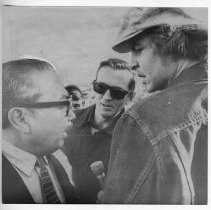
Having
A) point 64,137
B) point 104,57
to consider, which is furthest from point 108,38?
point 64,137

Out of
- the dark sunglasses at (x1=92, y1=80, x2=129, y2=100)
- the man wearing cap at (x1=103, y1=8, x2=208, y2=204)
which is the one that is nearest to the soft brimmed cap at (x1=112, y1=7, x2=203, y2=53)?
the man wearing cap at (x1=103, y1=8, x2=208, y2=204)

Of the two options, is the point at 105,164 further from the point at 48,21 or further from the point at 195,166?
the point at 48,21

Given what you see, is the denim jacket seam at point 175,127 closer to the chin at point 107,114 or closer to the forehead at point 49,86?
the chin at point 107,114

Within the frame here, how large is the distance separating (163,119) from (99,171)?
10.2 inches

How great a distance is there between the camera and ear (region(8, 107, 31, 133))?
3.19ft

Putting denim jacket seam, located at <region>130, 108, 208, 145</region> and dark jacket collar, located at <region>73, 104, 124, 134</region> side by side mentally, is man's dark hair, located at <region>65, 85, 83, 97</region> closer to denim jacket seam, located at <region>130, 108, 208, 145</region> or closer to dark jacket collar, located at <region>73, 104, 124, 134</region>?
dark jacket collar, located at <region>73, 104, 124, 134</region>

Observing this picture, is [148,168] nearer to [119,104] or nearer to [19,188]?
[119,104]

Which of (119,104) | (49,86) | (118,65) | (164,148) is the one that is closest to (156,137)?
(164,148)

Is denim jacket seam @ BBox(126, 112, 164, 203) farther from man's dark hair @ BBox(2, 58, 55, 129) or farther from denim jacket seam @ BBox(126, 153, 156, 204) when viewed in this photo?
man's dark hair @ BBox(2, 58, 55, 129)

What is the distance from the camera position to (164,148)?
0.96 metres

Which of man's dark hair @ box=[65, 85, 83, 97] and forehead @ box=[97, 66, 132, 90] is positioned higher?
forehead @ box=[97, 66, 132, 90]

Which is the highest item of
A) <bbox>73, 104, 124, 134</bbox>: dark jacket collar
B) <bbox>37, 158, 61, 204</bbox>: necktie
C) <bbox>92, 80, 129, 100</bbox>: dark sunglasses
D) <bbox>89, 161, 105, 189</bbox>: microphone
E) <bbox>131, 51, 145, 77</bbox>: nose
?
<bbox>131, 51, 145, 77</bbox>: nose

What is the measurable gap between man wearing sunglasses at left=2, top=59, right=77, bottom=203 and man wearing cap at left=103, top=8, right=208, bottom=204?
0.16 meters
